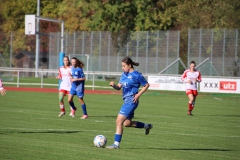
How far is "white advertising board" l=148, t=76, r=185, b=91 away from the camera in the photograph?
128ft

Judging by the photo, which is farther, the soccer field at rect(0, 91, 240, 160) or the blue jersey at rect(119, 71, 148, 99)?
the blue jersey at rect(119, 71, 148, 99)

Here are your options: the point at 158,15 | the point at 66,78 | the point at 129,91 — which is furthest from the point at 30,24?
the point at 129,91

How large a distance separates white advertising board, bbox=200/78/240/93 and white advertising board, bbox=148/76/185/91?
1.64m

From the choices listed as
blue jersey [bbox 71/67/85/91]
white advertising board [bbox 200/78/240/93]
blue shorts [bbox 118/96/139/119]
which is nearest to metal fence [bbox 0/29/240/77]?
white advertising board [bbox 200/78/240/93]

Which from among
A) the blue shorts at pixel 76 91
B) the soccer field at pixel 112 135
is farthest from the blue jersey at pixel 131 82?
the blue shorts at pixel 76 91

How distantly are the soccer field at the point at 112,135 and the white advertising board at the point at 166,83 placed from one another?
13270 mm

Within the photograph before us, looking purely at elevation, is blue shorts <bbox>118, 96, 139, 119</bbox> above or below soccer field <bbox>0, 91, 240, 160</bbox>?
above

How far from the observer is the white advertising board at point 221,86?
37.3 meters

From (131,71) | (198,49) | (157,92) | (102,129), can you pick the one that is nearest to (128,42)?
(198,49)

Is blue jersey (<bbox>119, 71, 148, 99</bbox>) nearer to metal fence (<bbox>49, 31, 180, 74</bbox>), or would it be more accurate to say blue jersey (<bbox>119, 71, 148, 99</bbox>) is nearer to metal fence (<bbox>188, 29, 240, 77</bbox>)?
metal fence (<bbox>188, 29, 240, 77</bbox>)

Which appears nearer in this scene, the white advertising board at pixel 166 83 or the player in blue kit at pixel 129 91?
the player in blue kit at pixel 129 91

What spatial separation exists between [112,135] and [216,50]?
1260 inches

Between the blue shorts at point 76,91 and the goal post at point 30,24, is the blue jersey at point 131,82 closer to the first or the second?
the blue shorts at point 76,91

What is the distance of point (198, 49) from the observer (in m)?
47.7
